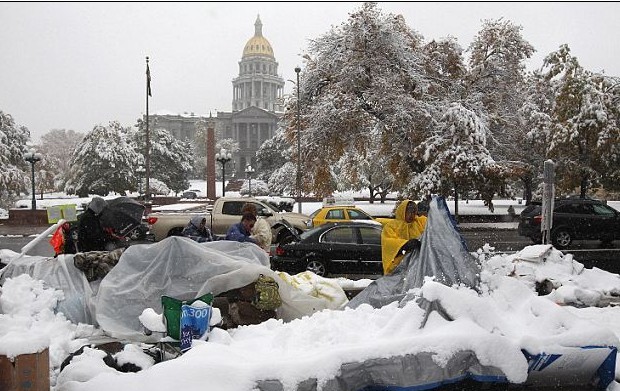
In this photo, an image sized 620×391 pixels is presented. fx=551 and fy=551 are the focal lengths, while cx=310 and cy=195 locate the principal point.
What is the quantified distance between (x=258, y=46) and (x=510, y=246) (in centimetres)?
14885

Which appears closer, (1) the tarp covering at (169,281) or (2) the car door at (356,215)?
(1) the tarp covering at (169,281)

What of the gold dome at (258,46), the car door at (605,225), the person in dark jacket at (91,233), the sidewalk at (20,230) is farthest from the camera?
the gold dome at (258,46)

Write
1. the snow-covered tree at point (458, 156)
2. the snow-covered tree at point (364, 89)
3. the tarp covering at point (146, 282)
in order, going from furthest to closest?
1. the snow-covered tree at point (364, 89)
2. the snow-covered tree at point (458, 156)
3. the tarp covering at point (146, 282)

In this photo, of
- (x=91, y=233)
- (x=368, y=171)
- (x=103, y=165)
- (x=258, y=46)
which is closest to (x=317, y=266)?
(x=91, y=233)

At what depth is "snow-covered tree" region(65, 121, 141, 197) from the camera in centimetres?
5072

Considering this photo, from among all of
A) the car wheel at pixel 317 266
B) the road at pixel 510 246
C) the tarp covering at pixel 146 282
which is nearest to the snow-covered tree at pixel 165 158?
the road at pixel 510 246

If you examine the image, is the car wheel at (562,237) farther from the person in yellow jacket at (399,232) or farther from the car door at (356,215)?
the person in yellow jacket at (399,232)

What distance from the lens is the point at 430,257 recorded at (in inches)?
243

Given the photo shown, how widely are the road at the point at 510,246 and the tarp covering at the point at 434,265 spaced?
31.3 feet

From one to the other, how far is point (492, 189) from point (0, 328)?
2522 centimetres

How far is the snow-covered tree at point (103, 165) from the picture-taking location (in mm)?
50719

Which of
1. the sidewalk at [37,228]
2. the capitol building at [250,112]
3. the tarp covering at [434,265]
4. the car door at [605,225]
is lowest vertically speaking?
the sidewalk at [37,228]

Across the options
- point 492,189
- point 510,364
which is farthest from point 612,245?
point 510,364

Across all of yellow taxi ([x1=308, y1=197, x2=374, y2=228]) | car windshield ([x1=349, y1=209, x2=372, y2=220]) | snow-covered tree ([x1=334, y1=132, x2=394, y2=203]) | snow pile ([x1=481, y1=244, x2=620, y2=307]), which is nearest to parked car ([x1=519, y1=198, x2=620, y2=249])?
car windshield ([x1=349, y1=209, x2=372, y2=220])
